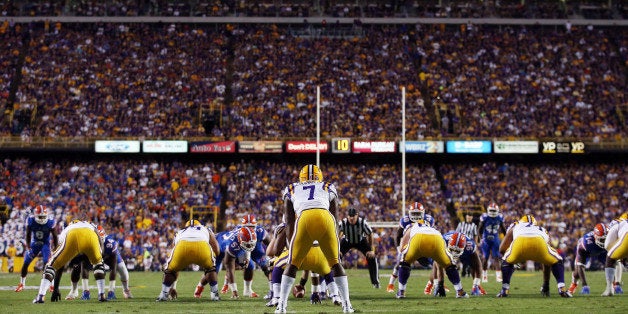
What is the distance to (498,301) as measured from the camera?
1630cm

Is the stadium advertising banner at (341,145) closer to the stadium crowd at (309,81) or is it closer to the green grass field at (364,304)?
the stadium crowd at (309,81)

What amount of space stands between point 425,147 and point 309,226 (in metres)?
31.6

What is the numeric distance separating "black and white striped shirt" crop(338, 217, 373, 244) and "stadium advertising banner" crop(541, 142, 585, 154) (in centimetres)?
2653

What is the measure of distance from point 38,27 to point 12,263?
829 inches

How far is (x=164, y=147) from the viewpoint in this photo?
4331cm

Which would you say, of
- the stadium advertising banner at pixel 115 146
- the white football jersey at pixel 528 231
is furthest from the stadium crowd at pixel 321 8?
the white football jersey at pixel 528 231

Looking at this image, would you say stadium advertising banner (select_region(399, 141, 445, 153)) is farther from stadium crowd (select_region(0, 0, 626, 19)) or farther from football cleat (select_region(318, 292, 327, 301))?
football cleat (select_region(318, 292, 327, 301))

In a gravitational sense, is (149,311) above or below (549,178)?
below

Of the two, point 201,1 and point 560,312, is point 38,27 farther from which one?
point 560,312

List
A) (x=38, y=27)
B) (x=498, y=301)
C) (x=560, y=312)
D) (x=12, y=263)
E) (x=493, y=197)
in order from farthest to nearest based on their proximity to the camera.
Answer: (x=38, y=27) < (x=493, y=197) < (x=12, y=263) < (x=498, y=301) < (x=560, y=312)

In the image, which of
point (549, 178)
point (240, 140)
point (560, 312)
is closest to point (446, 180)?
point (549, 178)

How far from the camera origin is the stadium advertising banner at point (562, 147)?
44031mm

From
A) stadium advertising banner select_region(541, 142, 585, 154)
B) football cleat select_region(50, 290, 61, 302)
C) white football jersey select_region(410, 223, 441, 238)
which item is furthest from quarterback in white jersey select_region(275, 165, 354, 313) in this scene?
stadium advertising banner select_region(541, 142, 585, 154)

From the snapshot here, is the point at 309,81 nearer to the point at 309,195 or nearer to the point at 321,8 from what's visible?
the point at 321,8
